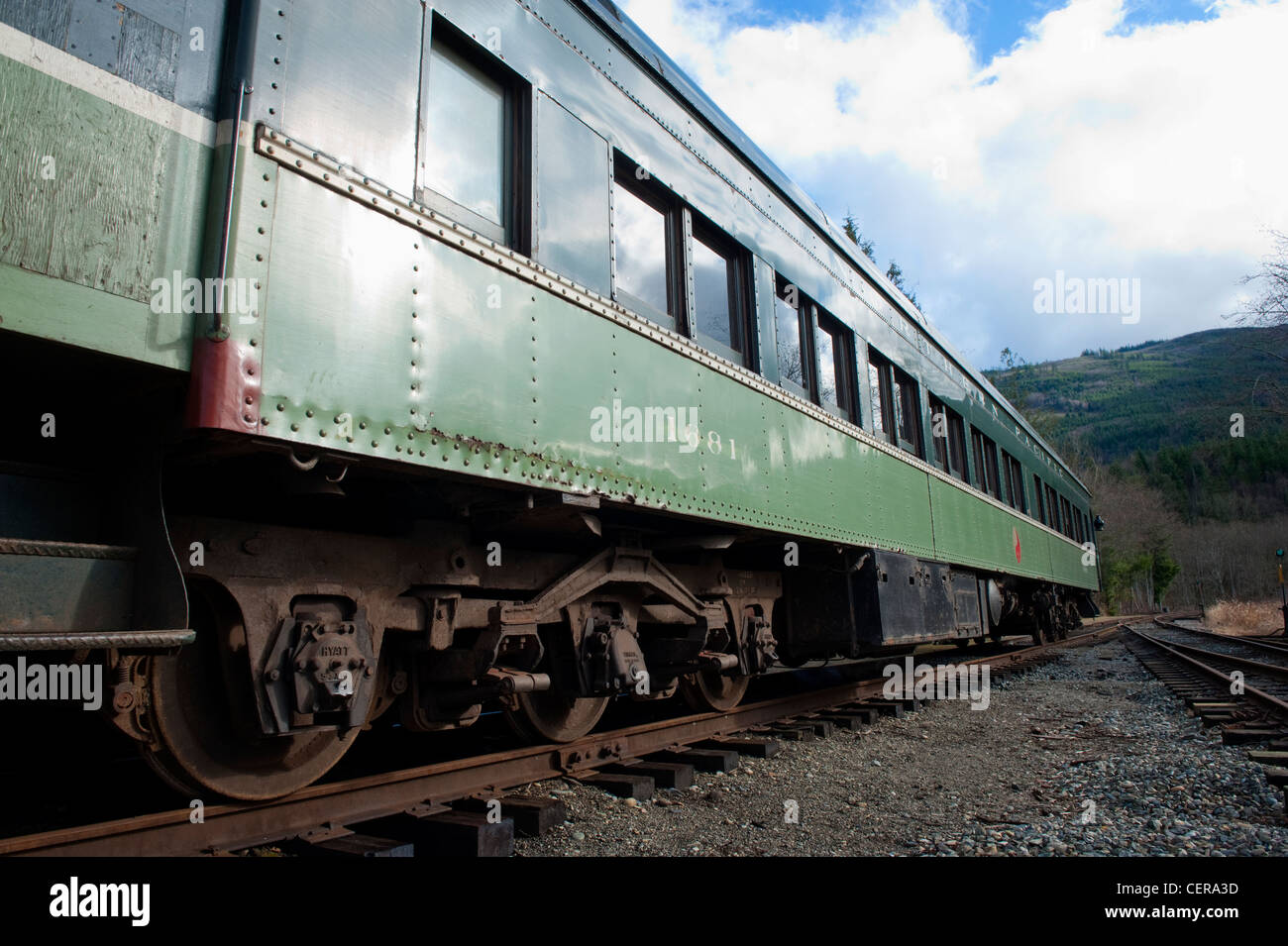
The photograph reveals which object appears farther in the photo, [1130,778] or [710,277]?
→ [710,277]

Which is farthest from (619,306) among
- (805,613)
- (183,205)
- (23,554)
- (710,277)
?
(805,613)

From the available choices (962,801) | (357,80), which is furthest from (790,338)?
(357,80)

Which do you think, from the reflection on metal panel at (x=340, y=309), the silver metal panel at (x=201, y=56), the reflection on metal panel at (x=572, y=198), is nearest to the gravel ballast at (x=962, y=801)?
the reflection on metal panel at (x=340, y=309)

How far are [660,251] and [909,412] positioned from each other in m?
4.38

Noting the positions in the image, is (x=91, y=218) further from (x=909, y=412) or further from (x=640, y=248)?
(x=909, y=412)

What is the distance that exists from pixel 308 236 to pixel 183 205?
32 centimetres

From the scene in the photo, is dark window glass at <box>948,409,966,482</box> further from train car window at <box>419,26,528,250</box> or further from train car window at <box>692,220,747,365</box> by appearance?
train car window at <box>419,26,528,250</box>

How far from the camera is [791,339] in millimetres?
5488

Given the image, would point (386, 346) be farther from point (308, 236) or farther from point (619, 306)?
point (619, 306)

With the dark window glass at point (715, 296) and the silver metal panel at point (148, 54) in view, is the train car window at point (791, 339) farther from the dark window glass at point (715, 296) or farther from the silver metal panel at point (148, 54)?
the silver metal panel at point (148, 54)

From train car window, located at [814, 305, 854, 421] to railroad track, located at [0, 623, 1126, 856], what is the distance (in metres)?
2.51

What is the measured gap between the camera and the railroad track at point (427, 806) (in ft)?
8.17

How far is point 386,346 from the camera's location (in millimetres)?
2467

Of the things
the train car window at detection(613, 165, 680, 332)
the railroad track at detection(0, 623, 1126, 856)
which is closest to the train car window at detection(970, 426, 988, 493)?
the railroad track at detection(0, 623, 1126, 856)
